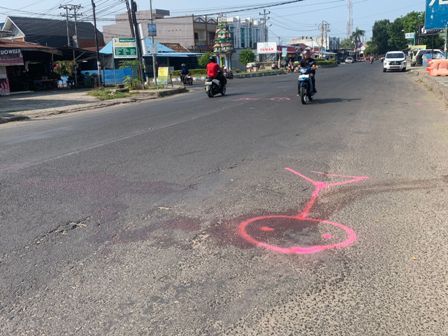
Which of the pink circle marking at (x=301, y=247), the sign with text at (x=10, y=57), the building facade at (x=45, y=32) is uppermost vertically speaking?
the building facade at (x=45, y=32)

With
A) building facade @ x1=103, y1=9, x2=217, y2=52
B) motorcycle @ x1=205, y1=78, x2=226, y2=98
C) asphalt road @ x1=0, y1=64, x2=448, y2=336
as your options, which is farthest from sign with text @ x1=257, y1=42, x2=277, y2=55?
asphalt road @ x1=0, y1=64, x2=448, y2=336

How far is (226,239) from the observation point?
4094 mm

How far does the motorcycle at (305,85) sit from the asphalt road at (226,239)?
6.23 meters

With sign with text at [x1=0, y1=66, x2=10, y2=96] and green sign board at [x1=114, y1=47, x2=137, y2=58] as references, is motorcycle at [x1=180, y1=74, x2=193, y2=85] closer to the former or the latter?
green sign board at [x1=114, y1=47, x2=137, y2=58]

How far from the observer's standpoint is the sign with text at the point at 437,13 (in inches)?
667

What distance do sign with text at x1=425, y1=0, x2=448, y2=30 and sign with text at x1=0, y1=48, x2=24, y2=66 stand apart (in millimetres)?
23778

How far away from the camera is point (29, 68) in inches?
1396

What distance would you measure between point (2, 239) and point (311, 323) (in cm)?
290

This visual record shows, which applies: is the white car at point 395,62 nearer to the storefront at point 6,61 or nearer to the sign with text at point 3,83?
the storefront at point 6,61

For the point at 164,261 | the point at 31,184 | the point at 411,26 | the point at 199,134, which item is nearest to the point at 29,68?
the point at 199,134

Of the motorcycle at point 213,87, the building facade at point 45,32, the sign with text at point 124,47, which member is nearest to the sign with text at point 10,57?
the sign with text at point 124,47

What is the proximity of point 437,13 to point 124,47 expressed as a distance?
20081 mm

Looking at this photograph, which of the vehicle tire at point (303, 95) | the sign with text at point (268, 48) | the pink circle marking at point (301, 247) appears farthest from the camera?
the sign with text at point (268, 48)

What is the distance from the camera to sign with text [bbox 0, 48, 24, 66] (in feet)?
92.5
